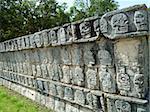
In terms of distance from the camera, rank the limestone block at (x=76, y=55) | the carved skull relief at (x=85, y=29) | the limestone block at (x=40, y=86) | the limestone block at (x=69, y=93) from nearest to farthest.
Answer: the carved skull relief at (x=85, y=29)
the limestone block at (x=76, y=55)
the limestone block at (x=69, y=93)
the limestone block at (x=40, y=86)

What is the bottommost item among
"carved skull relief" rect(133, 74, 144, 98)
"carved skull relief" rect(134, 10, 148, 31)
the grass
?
the grass

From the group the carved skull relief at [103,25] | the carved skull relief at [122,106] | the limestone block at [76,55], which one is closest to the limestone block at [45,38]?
the limestone block at [76,55]

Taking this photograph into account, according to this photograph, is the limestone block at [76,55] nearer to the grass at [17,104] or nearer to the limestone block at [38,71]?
the grass at [17,104]

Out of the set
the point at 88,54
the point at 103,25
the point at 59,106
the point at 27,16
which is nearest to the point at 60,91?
the point at 59,106

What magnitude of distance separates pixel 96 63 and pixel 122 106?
0.70 meters

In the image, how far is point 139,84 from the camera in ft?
9.27

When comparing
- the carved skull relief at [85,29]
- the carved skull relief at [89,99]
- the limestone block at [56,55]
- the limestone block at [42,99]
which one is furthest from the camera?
the limestone block at [42,99]

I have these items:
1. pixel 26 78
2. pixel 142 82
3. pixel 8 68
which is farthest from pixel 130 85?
pixel 8 68

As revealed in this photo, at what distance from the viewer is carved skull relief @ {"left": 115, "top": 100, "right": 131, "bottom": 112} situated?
298cm

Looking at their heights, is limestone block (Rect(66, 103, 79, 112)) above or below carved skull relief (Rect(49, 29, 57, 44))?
below

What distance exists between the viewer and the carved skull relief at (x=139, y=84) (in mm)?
2801

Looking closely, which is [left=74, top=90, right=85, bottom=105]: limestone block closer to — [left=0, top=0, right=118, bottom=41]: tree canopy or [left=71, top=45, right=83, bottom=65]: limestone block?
[left=71, top=45, right=83, bottom=65]: limestone block

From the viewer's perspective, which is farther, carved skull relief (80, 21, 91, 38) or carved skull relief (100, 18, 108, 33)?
carved skull relief (80, 21, 91, 38)

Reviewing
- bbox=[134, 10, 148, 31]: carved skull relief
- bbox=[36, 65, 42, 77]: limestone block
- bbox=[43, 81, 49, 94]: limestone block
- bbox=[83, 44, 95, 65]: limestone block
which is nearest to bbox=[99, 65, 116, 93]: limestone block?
bbox=[83, 44, 95, 65]: limestone block
